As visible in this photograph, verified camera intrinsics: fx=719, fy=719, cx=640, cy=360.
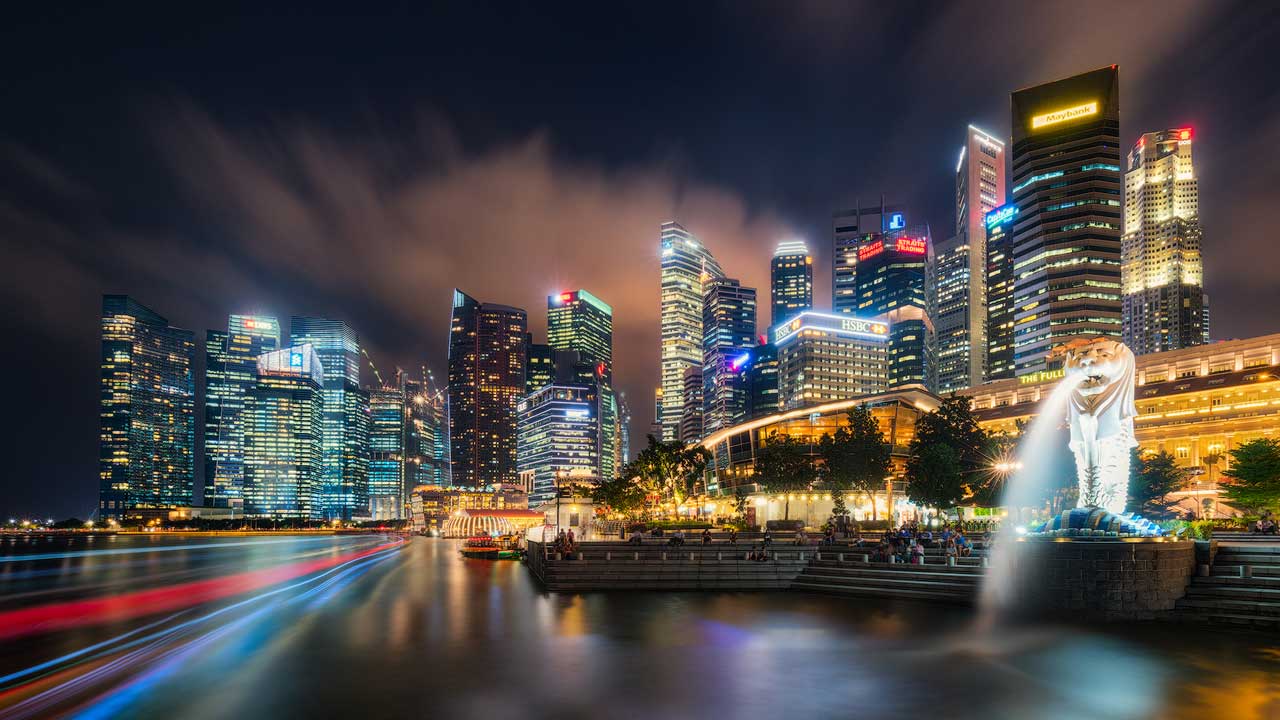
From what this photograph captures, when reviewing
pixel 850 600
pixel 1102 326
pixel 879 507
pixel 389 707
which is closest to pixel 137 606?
pixel 389 707

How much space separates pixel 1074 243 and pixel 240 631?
666 feet

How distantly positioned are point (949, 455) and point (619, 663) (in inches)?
1967

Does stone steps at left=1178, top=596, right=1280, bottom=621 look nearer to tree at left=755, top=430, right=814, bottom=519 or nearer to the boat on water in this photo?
tree at left=755, top=430, right=814, bottom=519

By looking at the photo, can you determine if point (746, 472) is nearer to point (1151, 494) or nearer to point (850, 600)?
point (1151, 494)

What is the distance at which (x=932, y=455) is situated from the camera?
6022 centimetres

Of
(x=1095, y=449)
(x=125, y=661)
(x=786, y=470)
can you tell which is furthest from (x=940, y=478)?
(x=125, y=661)

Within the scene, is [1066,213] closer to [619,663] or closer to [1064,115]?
[1064,115]

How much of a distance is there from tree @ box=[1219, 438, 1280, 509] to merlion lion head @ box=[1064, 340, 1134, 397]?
3306cm

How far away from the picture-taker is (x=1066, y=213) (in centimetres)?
18388

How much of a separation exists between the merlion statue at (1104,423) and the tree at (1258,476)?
32823mm

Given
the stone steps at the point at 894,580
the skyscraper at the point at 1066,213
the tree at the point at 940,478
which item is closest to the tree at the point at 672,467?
the tree at the point at 940,478

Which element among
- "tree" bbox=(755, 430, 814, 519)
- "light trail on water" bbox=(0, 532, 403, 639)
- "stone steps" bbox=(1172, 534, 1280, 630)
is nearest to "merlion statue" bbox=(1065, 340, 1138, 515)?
"stone steps" bbox=(1172, 534, 1280, 630)

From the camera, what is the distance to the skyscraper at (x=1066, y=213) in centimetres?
17900

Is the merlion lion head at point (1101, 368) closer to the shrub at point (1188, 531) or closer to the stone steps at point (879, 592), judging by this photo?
the shrub at point (1188, 531)
